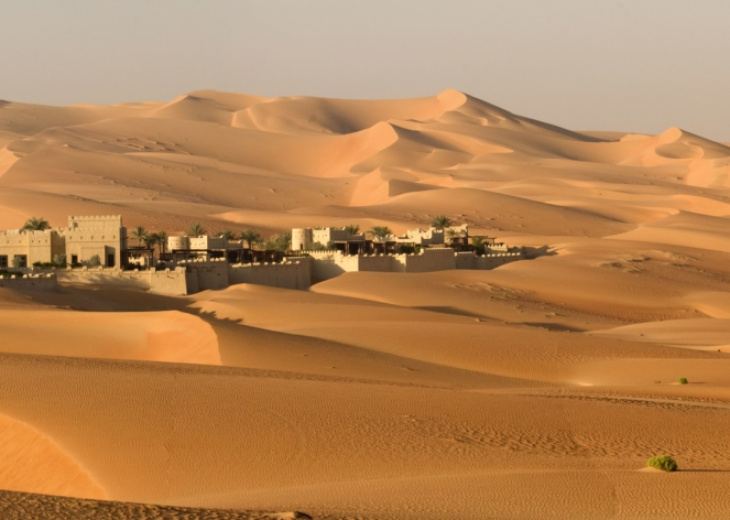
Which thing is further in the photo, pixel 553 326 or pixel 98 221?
pixel 98 221

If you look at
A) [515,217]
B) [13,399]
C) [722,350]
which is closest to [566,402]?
[13,399]

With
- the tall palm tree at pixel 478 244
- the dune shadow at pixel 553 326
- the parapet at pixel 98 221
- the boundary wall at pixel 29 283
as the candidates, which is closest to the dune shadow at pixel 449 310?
the dune shadow at pixel 553 326

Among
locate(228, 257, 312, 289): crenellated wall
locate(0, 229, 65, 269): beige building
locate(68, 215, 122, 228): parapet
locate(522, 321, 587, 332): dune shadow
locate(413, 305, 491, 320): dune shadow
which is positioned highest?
locate(68, 215, 122, 228): parapet

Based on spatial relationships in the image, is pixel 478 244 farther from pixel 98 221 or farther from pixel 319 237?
pixel 98 221

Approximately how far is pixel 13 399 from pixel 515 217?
7245 cm

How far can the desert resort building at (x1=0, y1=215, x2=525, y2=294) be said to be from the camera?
140ft

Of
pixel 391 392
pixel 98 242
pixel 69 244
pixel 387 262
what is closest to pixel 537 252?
pixel 387 262

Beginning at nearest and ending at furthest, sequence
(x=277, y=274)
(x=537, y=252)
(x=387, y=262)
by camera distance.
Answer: (x=277, y=274) < (x=387, y=262) < (x=537, y=252)

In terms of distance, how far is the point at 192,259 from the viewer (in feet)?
158

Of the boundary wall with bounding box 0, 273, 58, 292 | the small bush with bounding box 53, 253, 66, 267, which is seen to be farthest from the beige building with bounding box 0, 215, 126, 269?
the boundary wall with bounding box 0, 273, 58, 292

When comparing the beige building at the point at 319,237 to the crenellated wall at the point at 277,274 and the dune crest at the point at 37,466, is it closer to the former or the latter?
the crenellated wall at the point at 277,274

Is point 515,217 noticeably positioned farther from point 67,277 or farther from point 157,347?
point 157,347

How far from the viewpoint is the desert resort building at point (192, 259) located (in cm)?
4266

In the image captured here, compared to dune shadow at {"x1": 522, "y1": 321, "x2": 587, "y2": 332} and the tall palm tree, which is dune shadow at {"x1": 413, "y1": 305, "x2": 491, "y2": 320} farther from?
the tall palm tree
